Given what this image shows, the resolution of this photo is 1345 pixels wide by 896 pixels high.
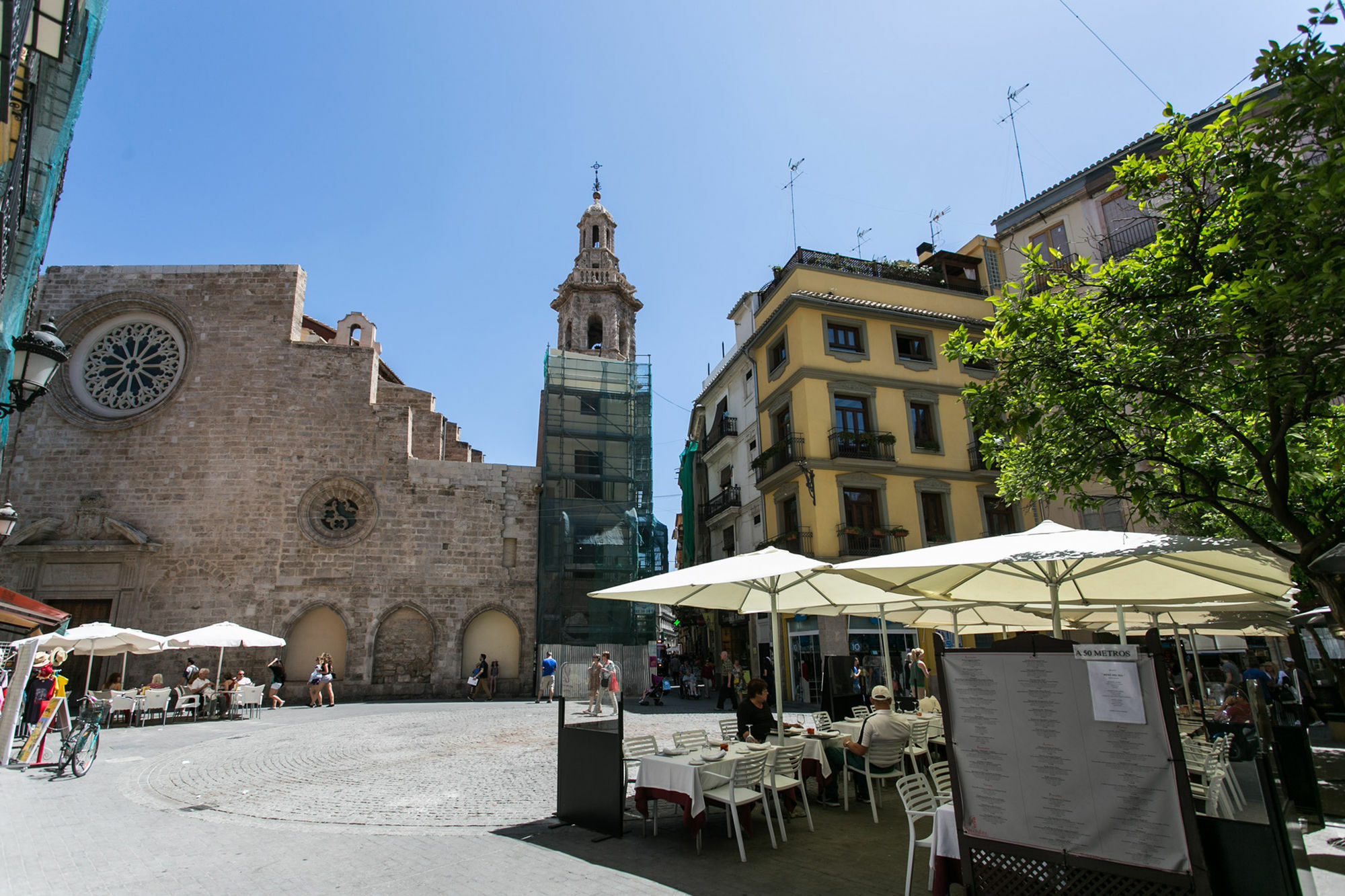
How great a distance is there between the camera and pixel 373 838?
5.80 metres

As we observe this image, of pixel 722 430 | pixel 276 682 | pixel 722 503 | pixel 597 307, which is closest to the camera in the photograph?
pixel 276 682

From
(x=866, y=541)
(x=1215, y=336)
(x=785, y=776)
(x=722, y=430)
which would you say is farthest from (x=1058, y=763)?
(x=722, y=430)

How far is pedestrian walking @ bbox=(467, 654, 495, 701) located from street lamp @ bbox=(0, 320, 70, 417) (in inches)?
657

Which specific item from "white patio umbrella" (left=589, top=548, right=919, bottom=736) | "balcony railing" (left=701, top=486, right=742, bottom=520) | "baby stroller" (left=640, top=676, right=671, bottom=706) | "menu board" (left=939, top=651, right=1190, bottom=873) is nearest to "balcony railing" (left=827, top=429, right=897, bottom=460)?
"balcony railing" (left=701, top=486, right=742, bottom=520)

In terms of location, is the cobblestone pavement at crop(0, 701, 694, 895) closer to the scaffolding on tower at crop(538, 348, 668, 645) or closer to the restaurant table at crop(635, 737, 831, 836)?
the restaurant table at crop(635, 737, 831, 836)

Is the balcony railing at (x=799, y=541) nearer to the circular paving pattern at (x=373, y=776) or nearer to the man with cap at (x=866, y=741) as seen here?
the circular paving pattern at (x=373, y=776)

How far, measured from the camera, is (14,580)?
20547 millimetres

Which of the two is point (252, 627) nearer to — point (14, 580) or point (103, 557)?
point (103, 557)

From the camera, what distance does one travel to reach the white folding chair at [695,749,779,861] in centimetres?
543

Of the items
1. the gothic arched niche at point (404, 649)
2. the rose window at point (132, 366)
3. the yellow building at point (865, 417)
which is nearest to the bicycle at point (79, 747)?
the gothic arched niche at point (404, 649)

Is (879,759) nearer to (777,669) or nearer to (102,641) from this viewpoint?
(777,669)

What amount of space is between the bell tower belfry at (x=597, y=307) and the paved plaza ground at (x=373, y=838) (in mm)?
23259

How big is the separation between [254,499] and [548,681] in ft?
36.5

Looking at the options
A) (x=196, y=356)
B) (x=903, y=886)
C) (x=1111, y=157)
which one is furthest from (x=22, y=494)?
(x=1111, y=157)
